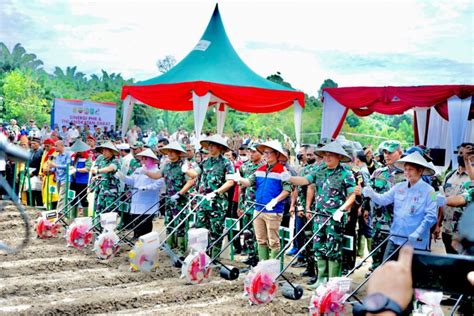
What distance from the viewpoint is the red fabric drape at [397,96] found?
37.1 feet

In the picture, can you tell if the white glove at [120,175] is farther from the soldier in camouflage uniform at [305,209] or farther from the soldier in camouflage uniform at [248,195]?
the soldier in camouflage uniform at [305,209]

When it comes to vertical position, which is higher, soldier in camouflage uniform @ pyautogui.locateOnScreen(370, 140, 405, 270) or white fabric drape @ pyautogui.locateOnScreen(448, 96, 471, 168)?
white fabric drape @ pyautogui.locateOnScreen(448, 96, 471, 168)

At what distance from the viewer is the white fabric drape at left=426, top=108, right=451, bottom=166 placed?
543 inches

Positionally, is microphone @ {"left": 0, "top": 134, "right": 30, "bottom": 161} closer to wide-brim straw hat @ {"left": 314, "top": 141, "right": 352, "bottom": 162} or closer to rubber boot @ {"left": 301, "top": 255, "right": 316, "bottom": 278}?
wide-brim straw hat @ {"left": 314, "top": 141, "right": 352, "bottom": 162}

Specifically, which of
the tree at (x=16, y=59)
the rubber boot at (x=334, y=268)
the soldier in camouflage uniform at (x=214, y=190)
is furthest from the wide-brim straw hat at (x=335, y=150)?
the tree at (x=16, y=59)

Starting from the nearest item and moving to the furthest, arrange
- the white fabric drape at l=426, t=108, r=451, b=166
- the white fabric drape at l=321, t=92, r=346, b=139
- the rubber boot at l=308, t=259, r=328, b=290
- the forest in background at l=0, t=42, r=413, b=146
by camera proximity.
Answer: the rubber boot at l=308, t=259, r=328, b=290
the white fabric drape at l=321, t=92, r=346, b=139
the white fabric drape at l=426, t=108, r=451, b=166
the forest in background at l=0, t=42, r=413, b=146

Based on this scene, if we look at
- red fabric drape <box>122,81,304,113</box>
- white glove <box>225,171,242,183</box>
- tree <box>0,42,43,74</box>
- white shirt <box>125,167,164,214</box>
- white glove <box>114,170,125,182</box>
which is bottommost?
white shirt <box>125,167,164,214</box>

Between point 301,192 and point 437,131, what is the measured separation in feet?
26.4

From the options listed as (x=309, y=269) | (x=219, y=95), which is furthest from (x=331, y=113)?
(x=309, y=269)

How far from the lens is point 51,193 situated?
1027cm

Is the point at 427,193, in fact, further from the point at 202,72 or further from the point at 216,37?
the point at 216,37

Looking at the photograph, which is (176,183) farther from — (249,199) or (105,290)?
(105,290)

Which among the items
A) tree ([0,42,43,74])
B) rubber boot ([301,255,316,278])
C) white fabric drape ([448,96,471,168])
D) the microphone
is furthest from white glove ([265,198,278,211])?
tree ([0,42,43,74])

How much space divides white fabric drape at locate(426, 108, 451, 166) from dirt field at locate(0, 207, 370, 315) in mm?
7675
